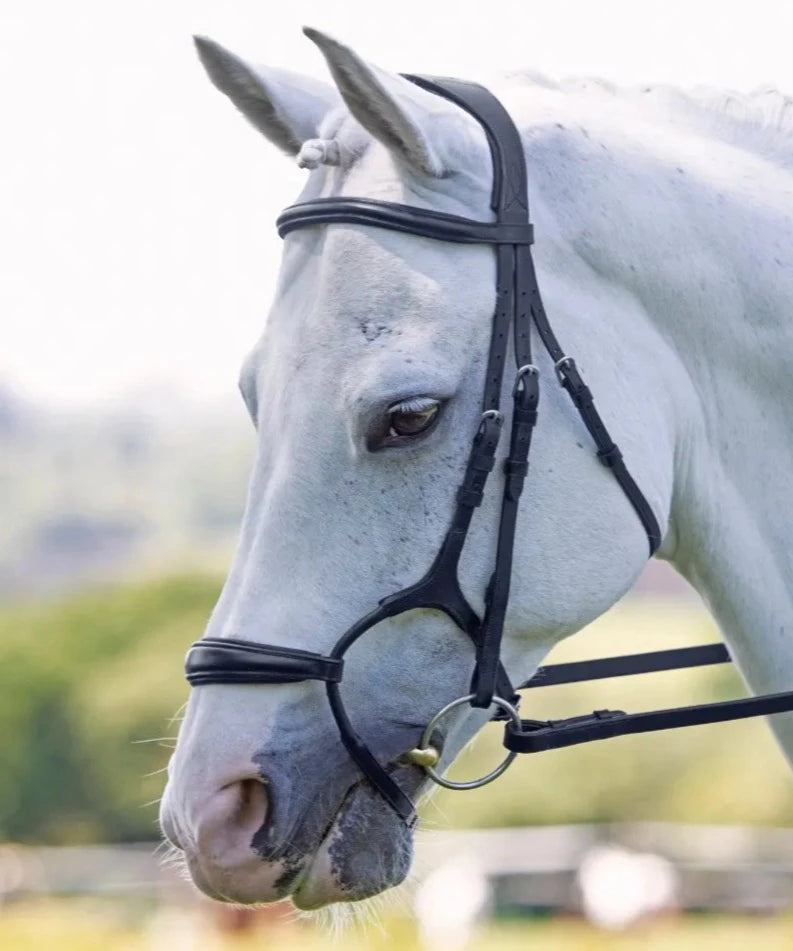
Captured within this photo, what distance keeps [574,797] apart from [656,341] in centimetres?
3084

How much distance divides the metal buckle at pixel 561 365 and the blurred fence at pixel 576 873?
12024 millimetres

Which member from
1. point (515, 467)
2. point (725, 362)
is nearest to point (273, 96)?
point (515, 467)

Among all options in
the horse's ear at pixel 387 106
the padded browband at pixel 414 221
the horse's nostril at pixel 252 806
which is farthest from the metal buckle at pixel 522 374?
the horse's nostril at pixel 252 806

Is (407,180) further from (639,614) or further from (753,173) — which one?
(639,614)

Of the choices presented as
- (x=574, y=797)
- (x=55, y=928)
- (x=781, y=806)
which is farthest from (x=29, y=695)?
(x=55, y=928)

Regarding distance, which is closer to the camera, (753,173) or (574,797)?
(753,173)

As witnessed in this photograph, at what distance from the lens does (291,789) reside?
302cm

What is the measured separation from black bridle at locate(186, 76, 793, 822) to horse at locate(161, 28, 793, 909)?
3 cm

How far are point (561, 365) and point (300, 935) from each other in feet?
41.1

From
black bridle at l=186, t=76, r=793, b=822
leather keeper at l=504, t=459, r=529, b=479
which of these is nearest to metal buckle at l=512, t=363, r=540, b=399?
black bridle at l=186, t=76, r=793, b=822

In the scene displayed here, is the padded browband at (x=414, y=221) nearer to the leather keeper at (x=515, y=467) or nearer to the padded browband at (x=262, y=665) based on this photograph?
the leather keeper at (x=515, y=467)

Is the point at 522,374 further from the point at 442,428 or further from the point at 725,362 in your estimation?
the point at 725,362

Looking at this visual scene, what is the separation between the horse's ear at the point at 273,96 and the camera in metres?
3.52

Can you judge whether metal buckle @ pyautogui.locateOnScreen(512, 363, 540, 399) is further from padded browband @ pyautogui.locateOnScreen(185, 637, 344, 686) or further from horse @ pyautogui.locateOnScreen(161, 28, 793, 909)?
padded browband @ pyautogui.locateOnScreen(185, 637, 344, 686)
